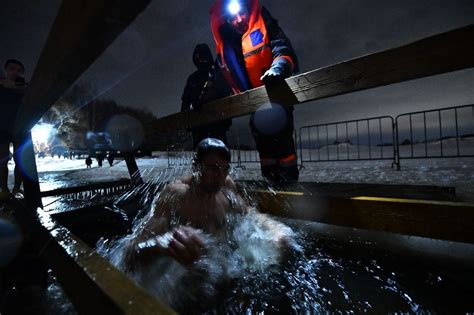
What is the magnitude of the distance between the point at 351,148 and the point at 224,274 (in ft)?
42.1

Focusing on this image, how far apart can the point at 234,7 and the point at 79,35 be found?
340cm

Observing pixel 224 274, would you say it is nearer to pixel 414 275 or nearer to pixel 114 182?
pixel 414 275

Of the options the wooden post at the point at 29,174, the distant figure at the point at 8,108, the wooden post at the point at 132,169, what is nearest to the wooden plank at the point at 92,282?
the wooden post at the point at 29,174

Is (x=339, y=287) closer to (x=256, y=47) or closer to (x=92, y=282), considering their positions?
(x=92, y=282)

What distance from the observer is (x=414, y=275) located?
160 centimetres

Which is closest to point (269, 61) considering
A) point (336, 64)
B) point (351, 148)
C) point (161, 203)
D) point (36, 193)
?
point (336, 64)

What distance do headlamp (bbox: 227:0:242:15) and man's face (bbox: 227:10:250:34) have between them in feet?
0.15

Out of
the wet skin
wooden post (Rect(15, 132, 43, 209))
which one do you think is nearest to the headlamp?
the wet skin

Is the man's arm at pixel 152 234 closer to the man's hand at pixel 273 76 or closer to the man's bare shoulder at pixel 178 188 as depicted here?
the man's bare shoulder at pixel 178 188

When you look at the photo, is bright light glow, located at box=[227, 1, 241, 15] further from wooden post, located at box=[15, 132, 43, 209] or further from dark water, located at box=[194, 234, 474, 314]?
dark water, located at box=[194, 234, 474, 314]

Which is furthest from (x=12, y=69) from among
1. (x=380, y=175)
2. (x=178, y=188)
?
(x=380, y=175)

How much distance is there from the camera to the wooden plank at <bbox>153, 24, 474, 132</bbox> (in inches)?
59.2

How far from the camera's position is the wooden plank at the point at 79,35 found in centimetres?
53

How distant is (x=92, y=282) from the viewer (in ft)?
2.18
